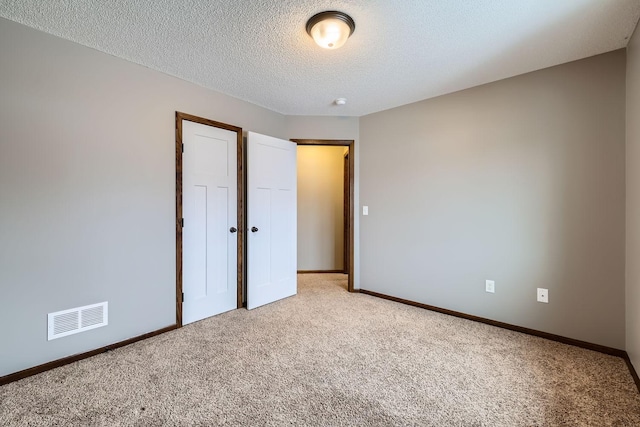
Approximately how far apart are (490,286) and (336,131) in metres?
2.46

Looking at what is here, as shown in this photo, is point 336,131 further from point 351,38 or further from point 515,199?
point 515,199

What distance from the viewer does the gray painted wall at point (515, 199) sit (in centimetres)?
214

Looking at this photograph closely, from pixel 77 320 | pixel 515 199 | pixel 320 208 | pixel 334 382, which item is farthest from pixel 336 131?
pixel 77 320

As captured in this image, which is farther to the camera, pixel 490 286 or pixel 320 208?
pixel 320 208

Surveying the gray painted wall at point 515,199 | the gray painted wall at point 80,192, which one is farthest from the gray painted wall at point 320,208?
the gray painted wall at point 80,192

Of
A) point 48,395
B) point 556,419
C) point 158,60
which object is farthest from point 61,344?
point 556,419

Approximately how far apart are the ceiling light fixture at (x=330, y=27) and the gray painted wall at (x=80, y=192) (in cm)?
150

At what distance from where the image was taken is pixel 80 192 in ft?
6.78

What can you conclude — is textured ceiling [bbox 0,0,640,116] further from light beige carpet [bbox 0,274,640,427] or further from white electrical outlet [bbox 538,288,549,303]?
light beige carpet [bbox 0,274,640,427]

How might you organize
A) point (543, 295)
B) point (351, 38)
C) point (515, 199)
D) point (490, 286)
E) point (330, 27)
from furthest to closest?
point (490, 286) < point (515, 199) < point (543, 295) < point (351, 38) < point (330, 27)

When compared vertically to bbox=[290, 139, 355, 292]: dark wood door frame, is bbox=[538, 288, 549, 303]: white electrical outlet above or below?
below

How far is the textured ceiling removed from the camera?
167 cm

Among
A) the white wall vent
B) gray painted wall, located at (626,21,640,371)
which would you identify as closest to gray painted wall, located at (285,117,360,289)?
gray painted wall, located at (626,21,640,371)

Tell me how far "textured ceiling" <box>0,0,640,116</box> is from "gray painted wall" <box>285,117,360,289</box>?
881 millimetres
